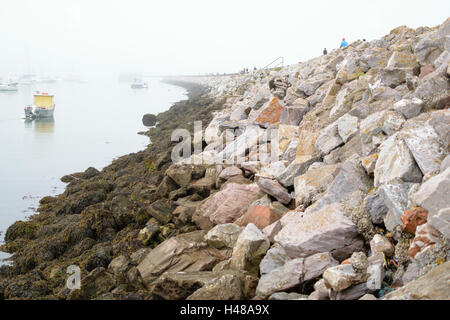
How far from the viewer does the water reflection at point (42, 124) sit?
35925mm

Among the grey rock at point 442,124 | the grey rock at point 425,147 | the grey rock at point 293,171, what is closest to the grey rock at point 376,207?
the grey rock at point 425,147

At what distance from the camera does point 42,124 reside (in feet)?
128

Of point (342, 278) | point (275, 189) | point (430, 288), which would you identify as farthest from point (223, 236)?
point (430, 288)

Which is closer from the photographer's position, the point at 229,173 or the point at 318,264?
the point at 318,264

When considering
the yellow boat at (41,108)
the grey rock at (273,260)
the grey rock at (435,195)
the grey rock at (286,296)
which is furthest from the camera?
the yellow boat at (41,108)

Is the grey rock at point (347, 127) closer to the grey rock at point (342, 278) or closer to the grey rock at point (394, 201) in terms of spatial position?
the grey rock at point (394, 201)

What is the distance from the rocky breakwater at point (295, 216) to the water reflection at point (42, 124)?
24.9 m

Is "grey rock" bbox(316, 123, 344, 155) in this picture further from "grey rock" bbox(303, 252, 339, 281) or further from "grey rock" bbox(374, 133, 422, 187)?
"grey rock" bbox(303, 252, 339, 281)

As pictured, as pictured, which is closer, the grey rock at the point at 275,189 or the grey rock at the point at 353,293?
the grey rock at the point at 353,293

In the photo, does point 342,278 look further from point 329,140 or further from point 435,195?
point 329,140

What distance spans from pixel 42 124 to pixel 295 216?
127 feet

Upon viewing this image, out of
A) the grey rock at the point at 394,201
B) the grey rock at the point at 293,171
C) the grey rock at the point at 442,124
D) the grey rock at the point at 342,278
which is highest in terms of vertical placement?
the grey rock at the point at 442,124
